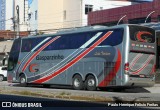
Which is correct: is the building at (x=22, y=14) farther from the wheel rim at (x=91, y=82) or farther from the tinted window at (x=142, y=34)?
the tinted window at (x=142, y=34)

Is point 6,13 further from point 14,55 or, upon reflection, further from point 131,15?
point 14,55

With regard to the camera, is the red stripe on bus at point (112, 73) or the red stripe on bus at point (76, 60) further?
the red stripe on bus at point (76, 60)

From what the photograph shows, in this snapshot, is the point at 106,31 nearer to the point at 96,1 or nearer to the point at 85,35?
the point at 85,35

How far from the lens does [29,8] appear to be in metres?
77.5

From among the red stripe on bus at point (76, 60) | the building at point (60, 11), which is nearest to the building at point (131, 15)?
the building at point (60, 11)

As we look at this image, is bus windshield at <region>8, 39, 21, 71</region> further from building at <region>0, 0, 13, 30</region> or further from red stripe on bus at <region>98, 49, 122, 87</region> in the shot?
building at <region>0, 0, 13, 30</region>

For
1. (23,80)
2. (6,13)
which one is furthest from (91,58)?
(6,13)

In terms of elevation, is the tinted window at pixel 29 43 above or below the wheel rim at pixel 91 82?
above

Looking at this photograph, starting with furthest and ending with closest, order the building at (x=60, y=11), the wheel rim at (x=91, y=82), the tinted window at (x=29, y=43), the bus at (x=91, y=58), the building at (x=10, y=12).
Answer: the building at (x=10, y=12) → the building at (x=60, y=11) → the tinted window at (x=29, y=43) → the wheel rim at (x=91, y=82) → the bus at (x=91, y=58)

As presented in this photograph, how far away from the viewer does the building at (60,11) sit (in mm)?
64000

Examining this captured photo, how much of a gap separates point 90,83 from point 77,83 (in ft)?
4.74

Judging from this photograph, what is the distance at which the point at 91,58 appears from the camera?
27.2 metres

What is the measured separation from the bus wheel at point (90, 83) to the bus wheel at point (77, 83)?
1.74 ft

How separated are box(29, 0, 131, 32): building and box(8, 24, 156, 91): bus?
30643 millimetres
